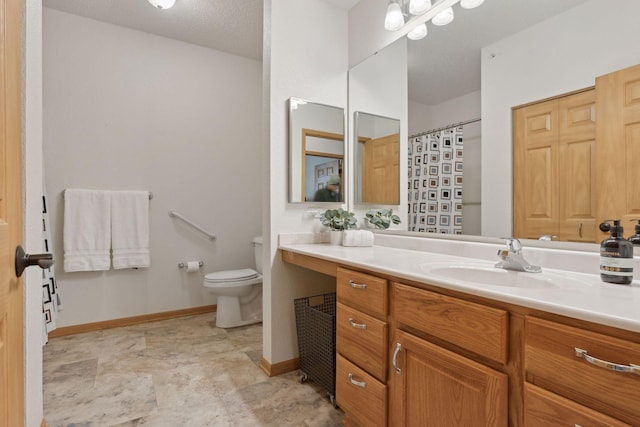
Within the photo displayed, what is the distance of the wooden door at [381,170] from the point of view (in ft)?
6.86

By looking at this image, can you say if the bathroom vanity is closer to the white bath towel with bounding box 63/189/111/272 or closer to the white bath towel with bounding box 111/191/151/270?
the white bath towel with bounding box 111/191/151/270

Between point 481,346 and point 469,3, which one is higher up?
point 469,3

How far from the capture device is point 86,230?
8.70 feet

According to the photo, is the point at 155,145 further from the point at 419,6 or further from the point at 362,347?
the point at 362,347

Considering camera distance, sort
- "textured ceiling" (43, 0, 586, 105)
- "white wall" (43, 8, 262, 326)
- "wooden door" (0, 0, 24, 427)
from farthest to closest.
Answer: "white wall" (43, 8, 262, 326), "textured ceiling" (43, 0, 586, 105), "wooden door" (0, 0, 24, 427)

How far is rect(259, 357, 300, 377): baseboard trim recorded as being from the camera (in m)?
2.01

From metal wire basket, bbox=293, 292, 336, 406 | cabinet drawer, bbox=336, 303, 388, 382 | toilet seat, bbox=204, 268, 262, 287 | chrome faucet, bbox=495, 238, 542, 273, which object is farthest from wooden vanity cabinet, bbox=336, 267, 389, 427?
toilet seat, bbox=204, 268, 262, 287

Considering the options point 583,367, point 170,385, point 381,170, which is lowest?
point 170,385

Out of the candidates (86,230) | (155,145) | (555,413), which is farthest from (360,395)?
(155,145)

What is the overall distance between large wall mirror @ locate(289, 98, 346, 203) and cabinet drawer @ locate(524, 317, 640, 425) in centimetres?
155

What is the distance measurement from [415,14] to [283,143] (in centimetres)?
107

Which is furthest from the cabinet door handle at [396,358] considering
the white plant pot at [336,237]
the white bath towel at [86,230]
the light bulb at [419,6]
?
the white bath towel at [86,230]

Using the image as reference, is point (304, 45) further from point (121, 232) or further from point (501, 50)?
point (121, 232)

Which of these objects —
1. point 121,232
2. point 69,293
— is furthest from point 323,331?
point 69,293
